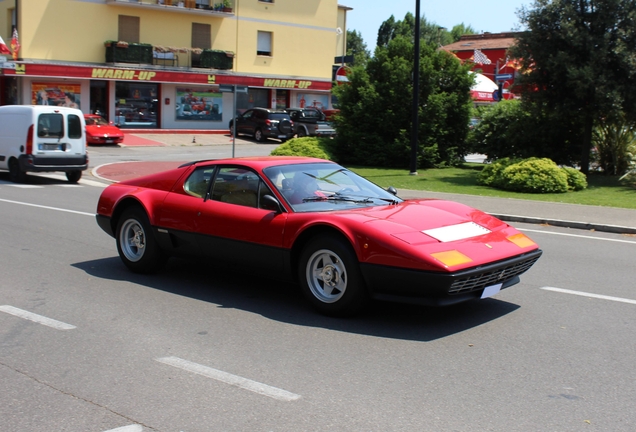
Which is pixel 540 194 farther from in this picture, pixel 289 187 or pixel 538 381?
pixel 538 381

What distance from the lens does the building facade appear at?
1542 inches

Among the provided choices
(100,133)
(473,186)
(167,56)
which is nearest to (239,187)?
(473,186)

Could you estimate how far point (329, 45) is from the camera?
50562 millimetres

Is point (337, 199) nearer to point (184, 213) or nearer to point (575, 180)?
point (184, 213)

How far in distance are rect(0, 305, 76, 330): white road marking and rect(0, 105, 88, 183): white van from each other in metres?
13.4

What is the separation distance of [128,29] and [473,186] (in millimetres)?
28988

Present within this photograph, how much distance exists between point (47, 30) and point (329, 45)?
19.2 m

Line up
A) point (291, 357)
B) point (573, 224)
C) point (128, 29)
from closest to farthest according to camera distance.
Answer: point (291, 357)
point (573, 224)
point (128, 29)

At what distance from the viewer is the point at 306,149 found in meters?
24.6

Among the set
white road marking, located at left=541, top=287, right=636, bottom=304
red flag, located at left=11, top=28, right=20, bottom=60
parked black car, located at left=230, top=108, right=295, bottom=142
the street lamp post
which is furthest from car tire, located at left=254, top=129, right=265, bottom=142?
white road marking, located at left=541, top=287, right=636, bottom=304

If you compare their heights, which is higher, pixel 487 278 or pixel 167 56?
pixel 167 56

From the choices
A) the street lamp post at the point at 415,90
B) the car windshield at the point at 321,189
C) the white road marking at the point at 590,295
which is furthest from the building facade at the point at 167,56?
the white road marking at the point at 590,295

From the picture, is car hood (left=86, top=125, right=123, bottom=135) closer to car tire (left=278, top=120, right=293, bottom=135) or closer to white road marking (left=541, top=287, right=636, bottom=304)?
car tire (left=278, top=120, right=293, bottom=135)

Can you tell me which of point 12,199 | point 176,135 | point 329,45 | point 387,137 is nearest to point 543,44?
point 387,137
